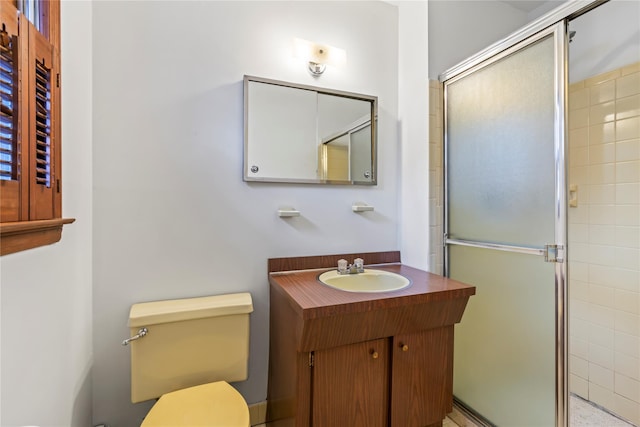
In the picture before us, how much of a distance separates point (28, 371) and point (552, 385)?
1.91 meters

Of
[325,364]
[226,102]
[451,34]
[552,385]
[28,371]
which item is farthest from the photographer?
[451,34]

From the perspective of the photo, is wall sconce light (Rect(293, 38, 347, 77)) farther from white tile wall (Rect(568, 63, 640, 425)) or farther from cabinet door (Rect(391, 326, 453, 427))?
white tile wall (Rect(568, 63, 640, 425))

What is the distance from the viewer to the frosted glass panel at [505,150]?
1.27 m

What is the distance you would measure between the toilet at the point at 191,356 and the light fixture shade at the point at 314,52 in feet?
4.46

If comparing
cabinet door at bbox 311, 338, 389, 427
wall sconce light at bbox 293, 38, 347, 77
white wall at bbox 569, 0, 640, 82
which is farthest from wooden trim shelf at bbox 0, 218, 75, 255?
white wall at bbox 569, 0, 640, 82

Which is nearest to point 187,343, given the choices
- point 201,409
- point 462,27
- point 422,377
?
point 201,409

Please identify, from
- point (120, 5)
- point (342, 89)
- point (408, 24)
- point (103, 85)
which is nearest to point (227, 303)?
point (103, 85)

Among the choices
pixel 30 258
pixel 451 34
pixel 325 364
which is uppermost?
pixel 451 34

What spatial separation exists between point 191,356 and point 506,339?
1.55m

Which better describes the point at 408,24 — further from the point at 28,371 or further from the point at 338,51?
the point at 28,371

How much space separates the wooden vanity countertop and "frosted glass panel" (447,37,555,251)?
0.42 m

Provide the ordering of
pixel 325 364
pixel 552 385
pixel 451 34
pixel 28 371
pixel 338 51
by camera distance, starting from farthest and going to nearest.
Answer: pixel 451 34 → pixel 338 51 → pixel 552 385 → pixel 325 364 → pixel 28 371

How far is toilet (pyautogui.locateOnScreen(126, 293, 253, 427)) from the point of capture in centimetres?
112

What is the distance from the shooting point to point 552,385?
126 centimetres
